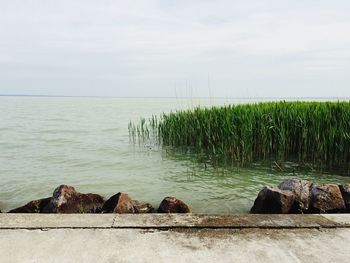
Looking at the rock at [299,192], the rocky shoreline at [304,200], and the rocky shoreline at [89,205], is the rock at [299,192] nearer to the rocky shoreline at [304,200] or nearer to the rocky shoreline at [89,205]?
the rocky shoreline at [304,200]

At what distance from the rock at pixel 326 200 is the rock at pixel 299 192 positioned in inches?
2.6

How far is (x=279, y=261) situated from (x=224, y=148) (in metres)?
5.50

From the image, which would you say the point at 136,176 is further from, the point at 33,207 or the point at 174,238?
the point at 174,238

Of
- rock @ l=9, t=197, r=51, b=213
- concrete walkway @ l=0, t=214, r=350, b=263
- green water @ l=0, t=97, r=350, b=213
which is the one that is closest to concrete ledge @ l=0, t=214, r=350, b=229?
concrete walkway @ l=0, t=214, r=350, b=263

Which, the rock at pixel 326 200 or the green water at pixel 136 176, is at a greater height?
the rock at pixel 326 200

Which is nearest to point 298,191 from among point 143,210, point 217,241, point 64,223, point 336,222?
point 336,222

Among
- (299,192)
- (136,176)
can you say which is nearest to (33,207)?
(136,176)

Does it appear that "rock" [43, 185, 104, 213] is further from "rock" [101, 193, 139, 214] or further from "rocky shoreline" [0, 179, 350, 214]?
"rock" [101, 193, 139, 214]

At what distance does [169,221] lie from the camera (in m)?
2.67

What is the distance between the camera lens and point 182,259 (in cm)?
207

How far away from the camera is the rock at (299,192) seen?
399cm

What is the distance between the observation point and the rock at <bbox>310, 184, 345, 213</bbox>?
398 centimetres

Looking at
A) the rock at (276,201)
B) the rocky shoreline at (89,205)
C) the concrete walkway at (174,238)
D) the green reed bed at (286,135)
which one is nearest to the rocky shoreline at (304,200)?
the rock at (276,201)

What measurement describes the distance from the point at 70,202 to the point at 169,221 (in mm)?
1900
